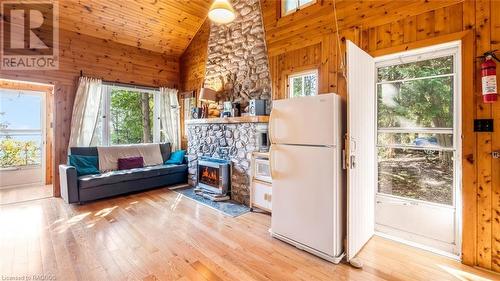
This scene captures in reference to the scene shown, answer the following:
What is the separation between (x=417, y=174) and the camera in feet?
9.05

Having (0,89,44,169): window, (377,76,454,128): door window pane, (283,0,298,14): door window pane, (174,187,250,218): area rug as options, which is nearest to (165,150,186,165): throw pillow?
(174,187,250,218): area rug

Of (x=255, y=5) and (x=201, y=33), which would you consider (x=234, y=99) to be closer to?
(x=255, y=5)

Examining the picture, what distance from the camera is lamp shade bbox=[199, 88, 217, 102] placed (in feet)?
15.7

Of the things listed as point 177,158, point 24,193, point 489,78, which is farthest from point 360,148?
point 24,193

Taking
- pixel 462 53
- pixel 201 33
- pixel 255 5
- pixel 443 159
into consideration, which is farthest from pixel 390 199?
pixel 201 33

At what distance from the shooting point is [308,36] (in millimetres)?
3543

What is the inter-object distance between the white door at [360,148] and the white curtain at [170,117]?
4.67 metres

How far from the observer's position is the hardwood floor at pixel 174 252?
2.12 meters

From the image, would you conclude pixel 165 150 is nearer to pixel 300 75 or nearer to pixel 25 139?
pixel 25 139

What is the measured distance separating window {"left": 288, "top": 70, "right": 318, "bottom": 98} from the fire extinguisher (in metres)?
1.80

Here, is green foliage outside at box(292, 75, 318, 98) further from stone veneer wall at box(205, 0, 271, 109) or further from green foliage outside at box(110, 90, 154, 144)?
green foliage outside at box(110, 90, 154, 144)

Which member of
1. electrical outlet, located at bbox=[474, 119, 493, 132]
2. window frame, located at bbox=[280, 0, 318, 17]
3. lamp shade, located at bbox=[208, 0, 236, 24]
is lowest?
electrical outlet, located at bbox=[474, 119, 493, 132]

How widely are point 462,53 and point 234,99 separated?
11.1 feet

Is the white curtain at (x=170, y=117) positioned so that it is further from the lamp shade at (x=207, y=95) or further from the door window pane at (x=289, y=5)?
the door window pane at (x=289, y=5)
